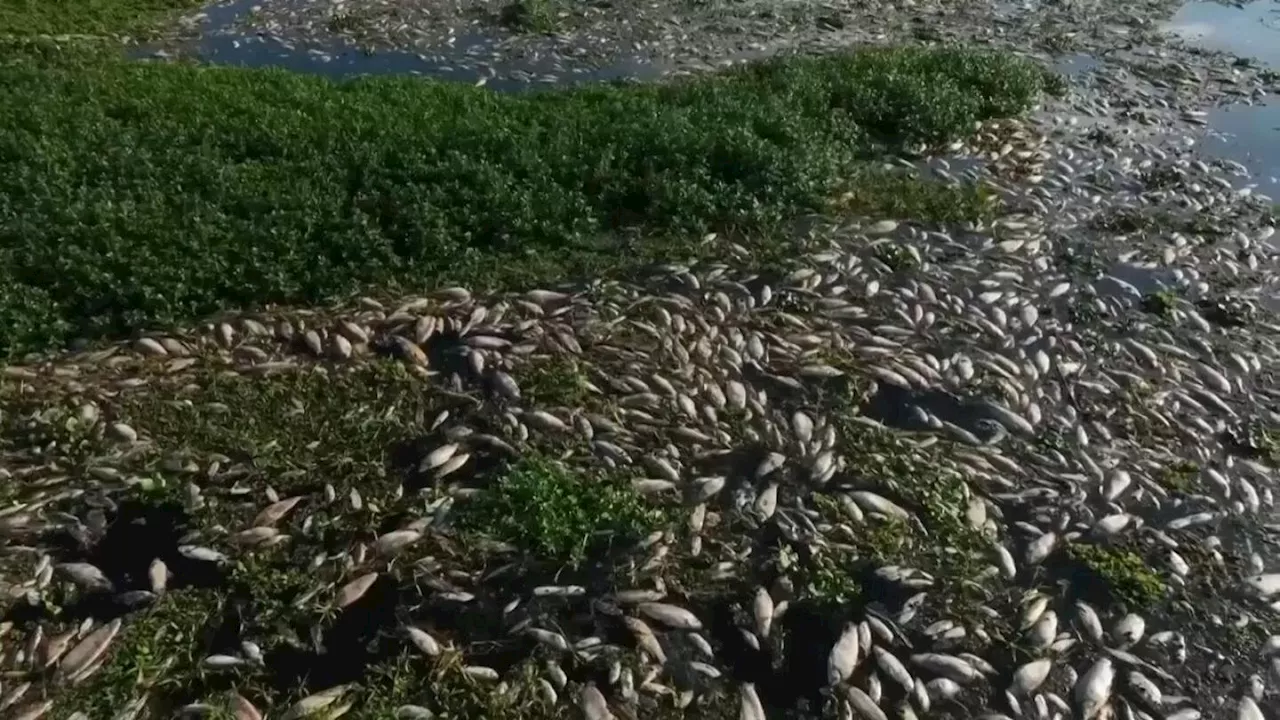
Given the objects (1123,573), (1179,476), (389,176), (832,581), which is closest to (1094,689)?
(1123,573)

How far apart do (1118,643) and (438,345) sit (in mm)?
3819

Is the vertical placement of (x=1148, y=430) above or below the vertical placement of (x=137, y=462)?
below

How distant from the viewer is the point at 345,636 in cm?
445

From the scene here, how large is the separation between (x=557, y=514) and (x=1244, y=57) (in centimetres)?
975

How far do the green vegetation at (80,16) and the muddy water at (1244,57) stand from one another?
10023 millimetres

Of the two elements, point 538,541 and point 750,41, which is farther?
point 750,41

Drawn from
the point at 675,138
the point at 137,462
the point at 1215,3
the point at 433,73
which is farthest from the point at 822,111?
the point at 1215,3

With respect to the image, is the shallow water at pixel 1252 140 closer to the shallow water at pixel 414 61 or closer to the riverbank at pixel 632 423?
the riverbank at pixel 632 423

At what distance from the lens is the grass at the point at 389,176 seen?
629 cm

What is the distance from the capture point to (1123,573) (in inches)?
192

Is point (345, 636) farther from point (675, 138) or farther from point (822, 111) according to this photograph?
point (822, 111)

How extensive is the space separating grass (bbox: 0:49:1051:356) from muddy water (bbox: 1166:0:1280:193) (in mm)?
1770

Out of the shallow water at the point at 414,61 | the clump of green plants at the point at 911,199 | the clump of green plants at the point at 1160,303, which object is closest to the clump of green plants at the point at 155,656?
the clump of green plants at the point at 911,199

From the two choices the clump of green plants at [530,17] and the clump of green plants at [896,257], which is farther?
the clump of green plants at [530,17]
